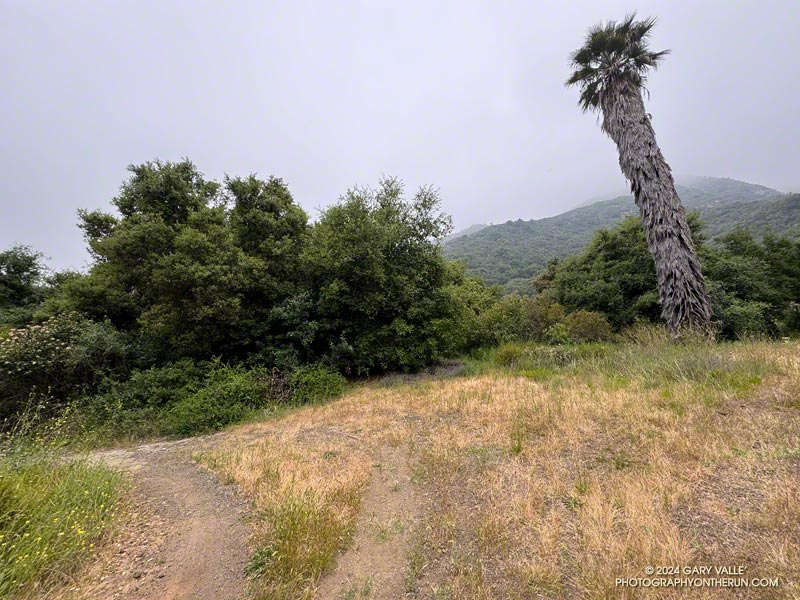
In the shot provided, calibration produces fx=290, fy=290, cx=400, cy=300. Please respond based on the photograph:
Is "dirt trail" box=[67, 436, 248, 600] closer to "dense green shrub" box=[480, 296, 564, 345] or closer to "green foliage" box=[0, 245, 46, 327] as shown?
"dense green shrub" box=[480, 296, 564, 345]

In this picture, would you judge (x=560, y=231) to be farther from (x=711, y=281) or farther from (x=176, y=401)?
(x=176, y=401)

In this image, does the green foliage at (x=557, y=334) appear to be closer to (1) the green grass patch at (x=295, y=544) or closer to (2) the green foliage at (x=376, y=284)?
(2) the green foliage at (x=376, y=284)

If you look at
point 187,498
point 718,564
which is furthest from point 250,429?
point 718,564

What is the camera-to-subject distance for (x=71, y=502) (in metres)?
2.75

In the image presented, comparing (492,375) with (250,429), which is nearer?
(250,429)

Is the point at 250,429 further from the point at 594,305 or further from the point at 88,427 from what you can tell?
the point at 594,305

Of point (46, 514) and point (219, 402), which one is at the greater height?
point (46, 514)

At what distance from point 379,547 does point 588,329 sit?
38.9 ft

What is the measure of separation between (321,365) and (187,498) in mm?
6025

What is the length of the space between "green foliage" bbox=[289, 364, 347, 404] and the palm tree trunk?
33.8ft

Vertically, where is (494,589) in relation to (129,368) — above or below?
below

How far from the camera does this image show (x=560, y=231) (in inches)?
3066

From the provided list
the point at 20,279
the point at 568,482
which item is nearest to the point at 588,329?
the point at 568,482

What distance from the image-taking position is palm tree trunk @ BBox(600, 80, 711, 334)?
867 cm
